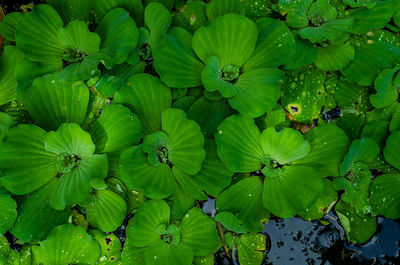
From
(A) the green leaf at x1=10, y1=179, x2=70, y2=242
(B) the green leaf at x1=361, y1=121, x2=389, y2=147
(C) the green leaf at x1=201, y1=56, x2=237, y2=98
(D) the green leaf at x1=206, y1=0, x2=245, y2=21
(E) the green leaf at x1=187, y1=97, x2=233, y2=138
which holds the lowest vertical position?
(A) the green leaf at x1=10, y1=179, x2=70, y2=242

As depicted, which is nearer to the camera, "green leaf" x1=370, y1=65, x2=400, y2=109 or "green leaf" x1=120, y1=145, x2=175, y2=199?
"green leaf" x1=120, y1=145, x2=175, y2=199

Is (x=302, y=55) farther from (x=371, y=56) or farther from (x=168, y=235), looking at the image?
(x=168, y=235)

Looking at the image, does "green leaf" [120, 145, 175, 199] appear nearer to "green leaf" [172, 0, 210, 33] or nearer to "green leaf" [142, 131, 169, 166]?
"green leaf" [142, 131, 169, 166]

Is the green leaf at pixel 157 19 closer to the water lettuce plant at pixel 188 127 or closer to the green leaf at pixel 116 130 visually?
the water lettuce plant at pixel 188 127

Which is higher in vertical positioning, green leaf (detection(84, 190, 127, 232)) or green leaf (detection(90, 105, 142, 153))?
green leaf (detection(90, 105, 142, 153))

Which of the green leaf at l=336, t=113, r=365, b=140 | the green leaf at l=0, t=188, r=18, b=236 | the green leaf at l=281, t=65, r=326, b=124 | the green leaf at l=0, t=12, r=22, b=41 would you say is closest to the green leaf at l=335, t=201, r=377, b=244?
the green leaf at l=336, t=113, r=365, b=140

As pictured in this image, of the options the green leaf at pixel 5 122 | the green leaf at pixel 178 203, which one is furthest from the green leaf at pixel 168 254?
the green leaf at pixel 5 122

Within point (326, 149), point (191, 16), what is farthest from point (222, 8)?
point (326, 149)
